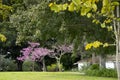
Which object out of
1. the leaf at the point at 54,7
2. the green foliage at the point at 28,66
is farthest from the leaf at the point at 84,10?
the green foliage at the point at 28,66

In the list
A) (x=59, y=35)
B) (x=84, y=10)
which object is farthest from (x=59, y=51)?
(x=84, y=10)

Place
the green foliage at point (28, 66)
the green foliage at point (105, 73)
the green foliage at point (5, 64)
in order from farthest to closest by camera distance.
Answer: the green foliage at point (28, 66) → the green foliage at point (5, 64) → the green foliage at point (105, 73)

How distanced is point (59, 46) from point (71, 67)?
797 cm

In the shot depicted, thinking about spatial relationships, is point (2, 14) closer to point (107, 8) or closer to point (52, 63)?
point (107, 8)

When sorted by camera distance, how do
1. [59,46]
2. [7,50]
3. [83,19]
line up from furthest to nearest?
[7,50] < [59,46] < [83,19]

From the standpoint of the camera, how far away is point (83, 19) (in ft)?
64.8

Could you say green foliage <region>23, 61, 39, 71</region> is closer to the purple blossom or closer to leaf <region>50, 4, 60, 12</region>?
the purple blossom

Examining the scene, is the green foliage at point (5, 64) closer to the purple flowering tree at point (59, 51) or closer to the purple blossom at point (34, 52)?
the purple blossom at point (34, 52)

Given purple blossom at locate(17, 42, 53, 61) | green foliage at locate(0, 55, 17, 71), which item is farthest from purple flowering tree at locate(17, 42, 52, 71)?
green foliage at locate(0, 55, 17, 71)

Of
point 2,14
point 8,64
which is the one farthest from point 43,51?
point 2,14

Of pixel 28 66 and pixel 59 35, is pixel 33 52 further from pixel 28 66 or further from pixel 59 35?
pixel 59 35

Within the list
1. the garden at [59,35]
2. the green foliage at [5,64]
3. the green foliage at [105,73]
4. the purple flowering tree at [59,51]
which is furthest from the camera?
the green foliage at [5,64]

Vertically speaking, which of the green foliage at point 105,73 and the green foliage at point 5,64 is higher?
the green foliage at point 5,64

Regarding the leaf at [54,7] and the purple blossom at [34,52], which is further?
the purple blossom at [34,52]
